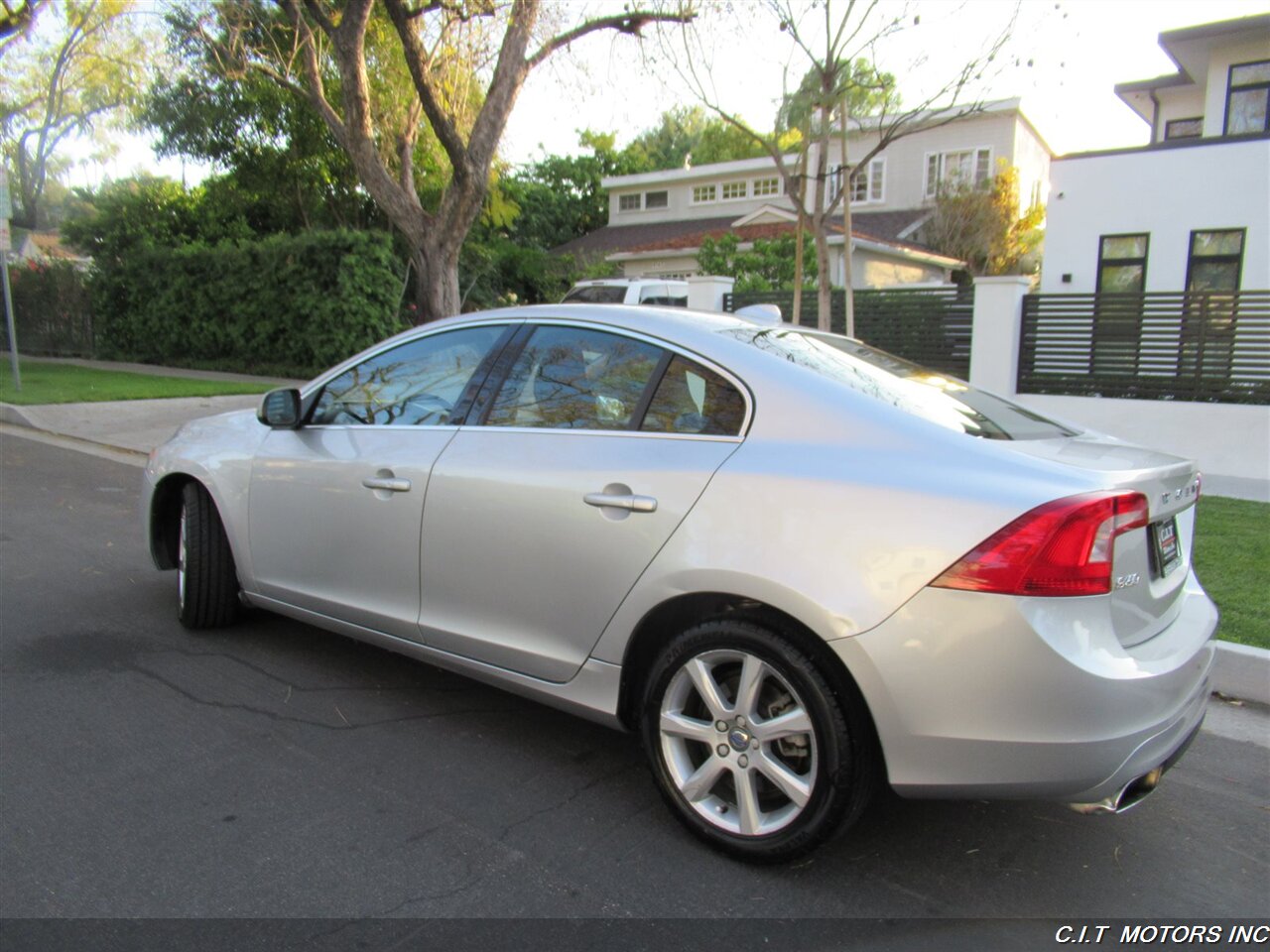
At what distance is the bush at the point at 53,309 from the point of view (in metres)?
24.0

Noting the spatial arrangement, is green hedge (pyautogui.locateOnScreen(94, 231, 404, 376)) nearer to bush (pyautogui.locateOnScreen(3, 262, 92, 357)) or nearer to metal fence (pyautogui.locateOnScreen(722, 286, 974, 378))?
bush (pyautogui.locateOnScreen(3, 262, 92, 357))

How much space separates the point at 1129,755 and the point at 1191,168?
14.9m

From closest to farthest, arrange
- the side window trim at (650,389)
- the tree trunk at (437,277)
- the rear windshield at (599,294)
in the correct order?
the side window trim at (650,389), the tree trunk at (437,277), the rear windshield at (599,294)

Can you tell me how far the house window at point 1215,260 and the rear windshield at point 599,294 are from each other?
9051 millimetres

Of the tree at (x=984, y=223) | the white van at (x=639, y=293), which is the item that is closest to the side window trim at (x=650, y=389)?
the white van at (x=639, y=293)

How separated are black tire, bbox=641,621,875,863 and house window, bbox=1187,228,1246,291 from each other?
1461 centimetres

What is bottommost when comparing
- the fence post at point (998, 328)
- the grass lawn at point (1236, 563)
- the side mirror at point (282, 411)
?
the grass lawn at point (1236, 563)

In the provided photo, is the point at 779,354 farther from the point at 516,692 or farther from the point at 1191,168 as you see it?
the point at 1191,168

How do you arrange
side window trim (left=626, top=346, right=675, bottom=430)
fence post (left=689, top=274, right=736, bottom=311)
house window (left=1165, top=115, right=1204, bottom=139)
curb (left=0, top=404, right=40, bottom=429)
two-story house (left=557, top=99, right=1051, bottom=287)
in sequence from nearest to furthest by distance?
side window trim (left=626, top=346, right=675, bottom=430) → curb (left=0, top=404, right=40, bottom=429) → fence post (left=689, top=274, right=736, bottom=311) → house window (left=1165, top=115, right=1204, bottom=139) → two-story house (left=557, top=99, right=1051, bottom=287)

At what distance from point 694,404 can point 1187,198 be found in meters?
14.6

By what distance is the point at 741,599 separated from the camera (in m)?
2.76

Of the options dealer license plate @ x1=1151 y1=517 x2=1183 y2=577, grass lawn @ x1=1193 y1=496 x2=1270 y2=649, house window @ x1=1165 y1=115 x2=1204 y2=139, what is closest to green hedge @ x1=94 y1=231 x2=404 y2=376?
grass lawn @ x1=1193 y1=496 x2=1270 y2=649

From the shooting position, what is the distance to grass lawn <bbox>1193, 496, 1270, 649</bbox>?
4.75 metres

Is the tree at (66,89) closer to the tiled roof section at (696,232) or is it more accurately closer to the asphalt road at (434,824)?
the tiled roof section at (696,232)
